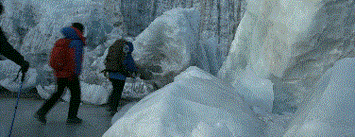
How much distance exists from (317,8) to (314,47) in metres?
0.46

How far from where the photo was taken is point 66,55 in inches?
124

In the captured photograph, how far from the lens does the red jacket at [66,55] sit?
3.13 m

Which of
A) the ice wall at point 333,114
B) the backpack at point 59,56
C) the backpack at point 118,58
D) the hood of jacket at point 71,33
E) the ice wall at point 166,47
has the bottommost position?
the ice wall at point 166,47

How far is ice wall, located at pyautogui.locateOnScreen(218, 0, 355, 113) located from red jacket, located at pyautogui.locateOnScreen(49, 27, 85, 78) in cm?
251

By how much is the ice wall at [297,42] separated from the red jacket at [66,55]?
8.23 feet

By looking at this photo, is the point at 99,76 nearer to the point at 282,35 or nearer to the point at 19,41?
the point at 19,41

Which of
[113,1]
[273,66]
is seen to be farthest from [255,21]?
[113,1]

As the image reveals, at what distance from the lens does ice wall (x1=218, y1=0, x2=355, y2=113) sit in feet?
10.0

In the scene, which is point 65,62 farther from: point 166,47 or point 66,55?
point 166,47

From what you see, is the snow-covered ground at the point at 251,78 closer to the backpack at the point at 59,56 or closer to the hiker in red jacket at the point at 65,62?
the hiker in red jacket at the point at 65,62

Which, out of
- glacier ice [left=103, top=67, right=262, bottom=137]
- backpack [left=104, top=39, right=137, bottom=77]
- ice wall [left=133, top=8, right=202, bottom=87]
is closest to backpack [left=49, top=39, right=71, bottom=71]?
backpack [left=104, top=39, right=137, bottom=77]

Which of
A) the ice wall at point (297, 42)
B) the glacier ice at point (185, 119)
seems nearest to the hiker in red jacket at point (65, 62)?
the glacier ice at point (185, 119)

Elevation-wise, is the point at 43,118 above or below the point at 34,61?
above

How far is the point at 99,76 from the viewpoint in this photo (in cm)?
740
